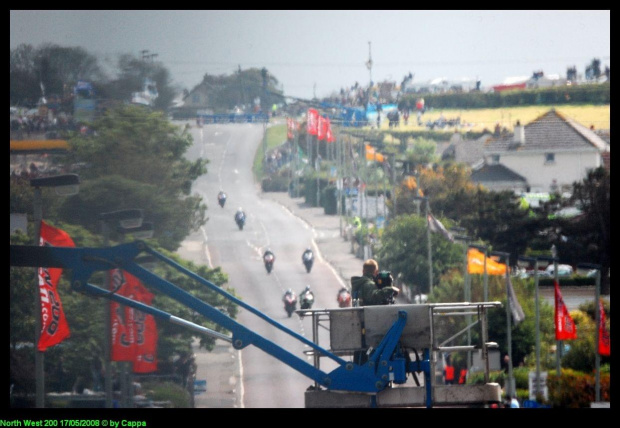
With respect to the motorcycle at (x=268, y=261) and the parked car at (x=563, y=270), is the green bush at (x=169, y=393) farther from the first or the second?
the parked car at (x=563, y=270)

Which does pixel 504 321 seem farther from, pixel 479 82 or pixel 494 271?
pixel 479 82

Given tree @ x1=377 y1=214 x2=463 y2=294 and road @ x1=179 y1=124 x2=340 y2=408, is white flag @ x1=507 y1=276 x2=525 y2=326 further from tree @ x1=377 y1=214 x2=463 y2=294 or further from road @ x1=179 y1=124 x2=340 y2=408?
tree @ x1=377 y1=214 x2=463 y2=294

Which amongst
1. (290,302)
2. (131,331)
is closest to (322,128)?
(290,302)

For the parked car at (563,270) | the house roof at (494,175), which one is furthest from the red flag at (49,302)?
the house roof at (494,175)

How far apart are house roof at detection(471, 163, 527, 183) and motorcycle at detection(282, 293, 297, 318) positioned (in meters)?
23.2

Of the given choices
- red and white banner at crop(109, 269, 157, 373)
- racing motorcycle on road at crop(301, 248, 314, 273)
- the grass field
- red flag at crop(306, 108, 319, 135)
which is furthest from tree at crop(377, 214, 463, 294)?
red and white banner at crop(109, 269, 157, 373)

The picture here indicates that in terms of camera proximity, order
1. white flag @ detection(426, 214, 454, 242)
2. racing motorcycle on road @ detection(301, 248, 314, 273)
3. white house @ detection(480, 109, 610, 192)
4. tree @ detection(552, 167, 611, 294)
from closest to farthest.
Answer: white flag @ detection(426, 214, 454, 242), racing motorcycle on road @ detection(301, 248, 314, 273), tree @ detection(552, 167, 611, 294), white house @ detection(480, 109, 610, 192)

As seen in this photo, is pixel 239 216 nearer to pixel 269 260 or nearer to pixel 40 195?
pixel 269 260

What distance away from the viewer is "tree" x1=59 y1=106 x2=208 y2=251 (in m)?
48.2

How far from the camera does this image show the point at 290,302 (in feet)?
155

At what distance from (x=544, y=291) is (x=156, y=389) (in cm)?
1793

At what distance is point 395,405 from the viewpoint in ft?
47.6
